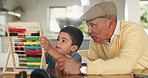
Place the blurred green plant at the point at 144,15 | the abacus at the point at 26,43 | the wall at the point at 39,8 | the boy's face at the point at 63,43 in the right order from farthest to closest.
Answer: the blurred green plant at the point at 144,15 → the wall at the point at 39,8 → the abacus at the point at 26,43 → the boy's face at the point at 63,43

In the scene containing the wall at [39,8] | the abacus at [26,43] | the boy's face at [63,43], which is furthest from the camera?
the wall at [39,8]

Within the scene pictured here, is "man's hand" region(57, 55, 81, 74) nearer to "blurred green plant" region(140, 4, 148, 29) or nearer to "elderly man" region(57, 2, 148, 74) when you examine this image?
"elderly man" region(57, 2, 148, 74)

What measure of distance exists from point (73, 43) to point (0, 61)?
3009 millimetres

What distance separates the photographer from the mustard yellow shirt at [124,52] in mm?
1226

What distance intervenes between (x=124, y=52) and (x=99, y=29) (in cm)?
26

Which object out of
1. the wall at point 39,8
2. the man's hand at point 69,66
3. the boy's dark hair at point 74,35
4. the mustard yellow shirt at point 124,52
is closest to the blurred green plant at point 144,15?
the wall at point 39,8

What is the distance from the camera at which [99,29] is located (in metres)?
1.51

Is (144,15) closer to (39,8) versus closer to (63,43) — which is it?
(39,8)

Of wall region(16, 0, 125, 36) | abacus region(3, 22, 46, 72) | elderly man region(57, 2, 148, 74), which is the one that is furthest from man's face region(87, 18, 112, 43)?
wall region(16, 0, 125, 36)

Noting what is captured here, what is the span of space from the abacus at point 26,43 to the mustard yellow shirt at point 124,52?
1.54 feet

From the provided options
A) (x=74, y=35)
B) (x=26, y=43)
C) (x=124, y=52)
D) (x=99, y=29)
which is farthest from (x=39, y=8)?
(x=124, y=52)

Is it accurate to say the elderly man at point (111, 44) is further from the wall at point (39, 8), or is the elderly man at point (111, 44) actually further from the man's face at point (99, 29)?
the wall at point (39, 8)

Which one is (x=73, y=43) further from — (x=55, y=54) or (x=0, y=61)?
(x=0, y=61)

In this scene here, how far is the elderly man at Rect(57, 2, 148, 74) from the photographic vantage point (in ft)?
4.02
